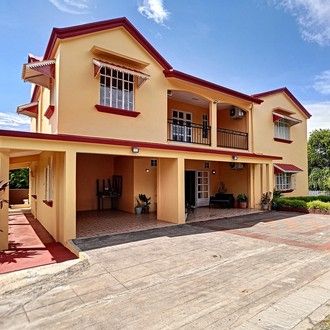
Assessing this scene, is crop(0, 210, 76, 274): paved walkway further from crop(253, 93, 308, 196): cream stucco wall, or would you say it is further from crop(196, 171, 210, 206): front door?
crop(253, 93, 308, 196): cream stucco wall

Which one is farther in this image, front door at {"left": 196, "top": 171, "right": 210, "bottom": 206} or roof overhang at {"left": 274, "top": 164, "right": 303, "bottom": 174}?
roof overhang at {"left": 274, "top": 164, "right": 303, "bottom": 174}

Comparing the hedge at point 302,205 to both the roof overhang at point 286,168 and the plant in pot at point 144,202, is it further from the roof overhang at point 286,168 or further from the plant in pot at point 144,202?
the plant in pot at point 144,202

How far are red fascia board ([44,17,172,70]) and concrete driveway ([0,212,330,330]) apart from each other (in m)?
→ 8.38

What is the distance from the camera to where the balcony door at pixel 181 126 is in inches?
639

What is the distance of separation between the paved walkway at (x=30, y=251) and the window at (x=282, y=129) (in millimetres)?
18410

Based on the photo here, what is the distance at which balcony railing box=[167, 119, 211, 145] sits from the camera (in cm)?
1576

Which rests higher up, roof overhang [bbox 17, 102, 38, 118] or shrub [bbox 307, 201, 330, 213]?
roof overhang [bbox 17, 102, 38, 118]

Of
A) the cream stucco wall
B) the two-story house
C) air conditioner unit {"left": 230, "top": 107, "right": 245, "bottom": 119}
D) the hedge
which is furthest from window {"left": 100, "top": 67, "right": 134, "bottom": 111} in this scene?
the hedge

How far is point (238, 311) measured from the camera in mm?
4617

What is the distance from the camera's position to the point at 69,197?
29.9 feet

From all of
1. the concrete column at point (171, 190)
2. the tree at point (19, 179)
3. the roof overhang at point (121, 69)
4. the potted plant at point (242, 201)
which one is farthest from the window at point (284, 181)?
the tree at point (19, 179)

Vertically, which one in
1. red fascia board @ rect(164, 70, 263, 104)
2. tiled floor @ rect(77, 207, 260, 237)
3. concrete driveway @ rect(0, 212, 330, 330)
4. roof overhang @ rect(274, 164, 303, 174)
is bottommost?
concrete driveway @ rect(0, 212, 330, 330)

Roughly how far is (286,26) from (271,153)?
8.88 meters

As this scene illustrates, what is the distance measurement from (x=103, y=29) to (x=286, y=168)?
16757 millimetres
